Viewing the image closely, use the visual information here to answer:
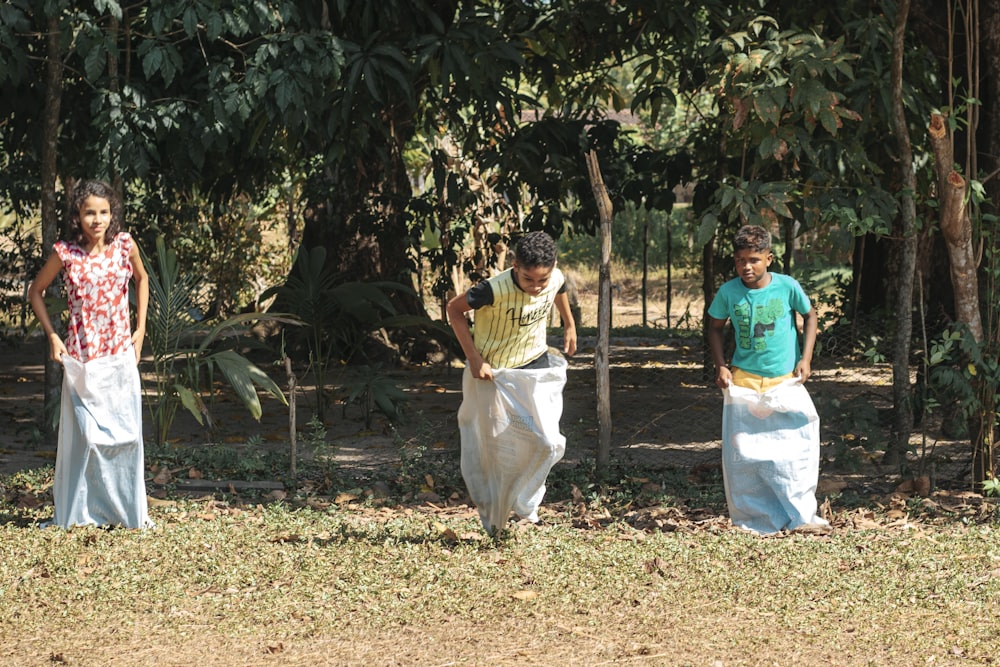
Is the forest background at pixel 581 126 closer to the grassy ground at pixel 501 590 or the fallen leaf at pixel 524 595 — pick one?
the grassy ground at pixel 501 590

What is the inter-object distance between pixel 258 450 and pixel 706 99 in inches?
657

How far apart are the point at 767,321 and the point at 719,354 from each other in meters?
0.28

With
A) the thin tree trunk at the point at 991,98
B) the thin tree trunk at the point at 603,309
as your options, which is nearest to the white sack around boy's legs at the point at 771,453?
the thin tree trunk at the point at 603,309

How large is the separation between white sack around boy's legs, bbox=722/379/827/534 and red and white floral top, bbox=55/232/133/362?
2.73 meters

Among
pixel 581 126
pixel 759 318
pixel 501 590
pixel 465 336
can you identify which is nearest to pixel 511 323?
pixel 465 336

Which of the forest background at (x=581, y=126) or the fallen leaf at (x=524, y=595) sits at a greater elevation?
the forest background at (x=581, y=126)

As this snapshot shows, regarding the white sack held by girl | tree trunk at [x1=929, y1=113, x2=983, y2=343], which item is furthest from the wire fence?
the white sack held by girl

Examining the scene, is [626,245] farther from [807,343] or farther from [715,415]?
[807,343]

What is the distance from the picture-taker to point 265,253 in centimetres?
1745

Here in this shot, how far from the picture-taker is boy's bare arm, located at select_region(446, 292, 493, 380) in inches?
195

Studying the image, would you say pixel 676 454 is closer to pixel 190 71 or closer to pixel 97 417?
pixel 97 417

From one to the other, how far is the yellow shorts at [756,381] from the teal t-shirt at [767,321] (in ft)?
0.06

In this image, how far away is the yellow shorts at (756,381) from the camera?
5.47m

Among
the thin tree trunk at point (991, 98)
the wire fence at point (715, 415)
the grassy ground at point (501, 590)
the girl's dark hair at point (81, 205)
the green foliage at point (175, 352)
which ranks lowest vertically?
the grassy ground at point (501, 590)
